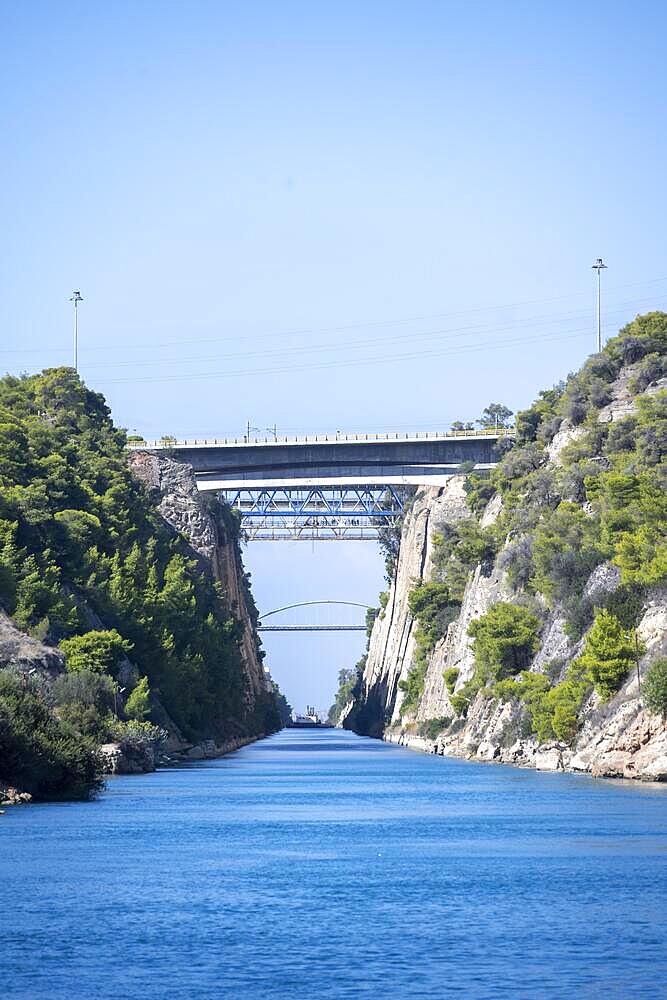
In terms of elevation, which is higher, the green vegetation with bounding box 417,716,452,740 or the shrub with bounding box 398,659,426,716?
the shrub with bounding box 398,659,426,716

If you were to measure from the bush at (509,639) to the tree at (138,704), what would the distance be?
16.8m

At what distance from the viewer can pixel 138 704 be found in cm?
7931

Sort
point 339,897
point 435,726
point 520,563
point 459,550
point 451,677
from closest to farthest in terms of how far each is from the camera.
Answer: point 339,897 → point 520,563 → point 451,677 → point 459,550 → point 435,726

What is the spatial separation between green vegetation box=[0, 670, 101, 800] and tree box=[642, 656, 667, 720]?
60.0 ft

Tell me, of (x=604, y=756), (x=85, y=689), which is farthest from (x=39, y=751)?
(x=604, y=756)

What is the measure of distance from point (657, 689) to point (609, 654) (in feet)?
23.8

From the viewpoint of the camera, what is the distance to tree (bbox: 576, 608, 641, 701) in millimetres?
63469

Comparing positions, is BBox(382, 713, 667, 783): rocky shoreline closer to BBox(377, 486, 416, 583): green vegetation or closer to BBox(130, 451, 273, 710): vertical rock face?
BBox(130, 451, 273, 710): vertical rock face

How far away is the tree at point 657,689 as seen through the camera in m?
56.3

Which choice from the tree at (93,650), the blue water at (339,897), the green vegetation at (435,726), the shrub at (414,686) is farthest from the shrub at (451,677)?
the blue water at (339,897)

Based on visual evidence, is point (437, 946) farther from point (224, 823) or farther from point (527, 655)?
point (527, 655)

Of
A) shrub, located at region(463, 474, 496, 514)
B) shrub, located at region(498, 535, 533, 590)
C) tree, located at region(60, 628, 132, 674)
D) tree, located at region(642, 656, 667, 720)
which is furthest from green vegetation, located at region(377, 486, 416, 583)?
tree, located at region(642, 656, 667, 720)

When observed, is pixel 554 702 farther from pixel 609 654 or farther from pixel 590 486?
pixel 590 486

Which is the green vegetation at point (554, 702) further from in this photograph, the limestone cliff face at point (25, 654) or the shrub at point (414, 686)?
the shrub at point (414, 686)
